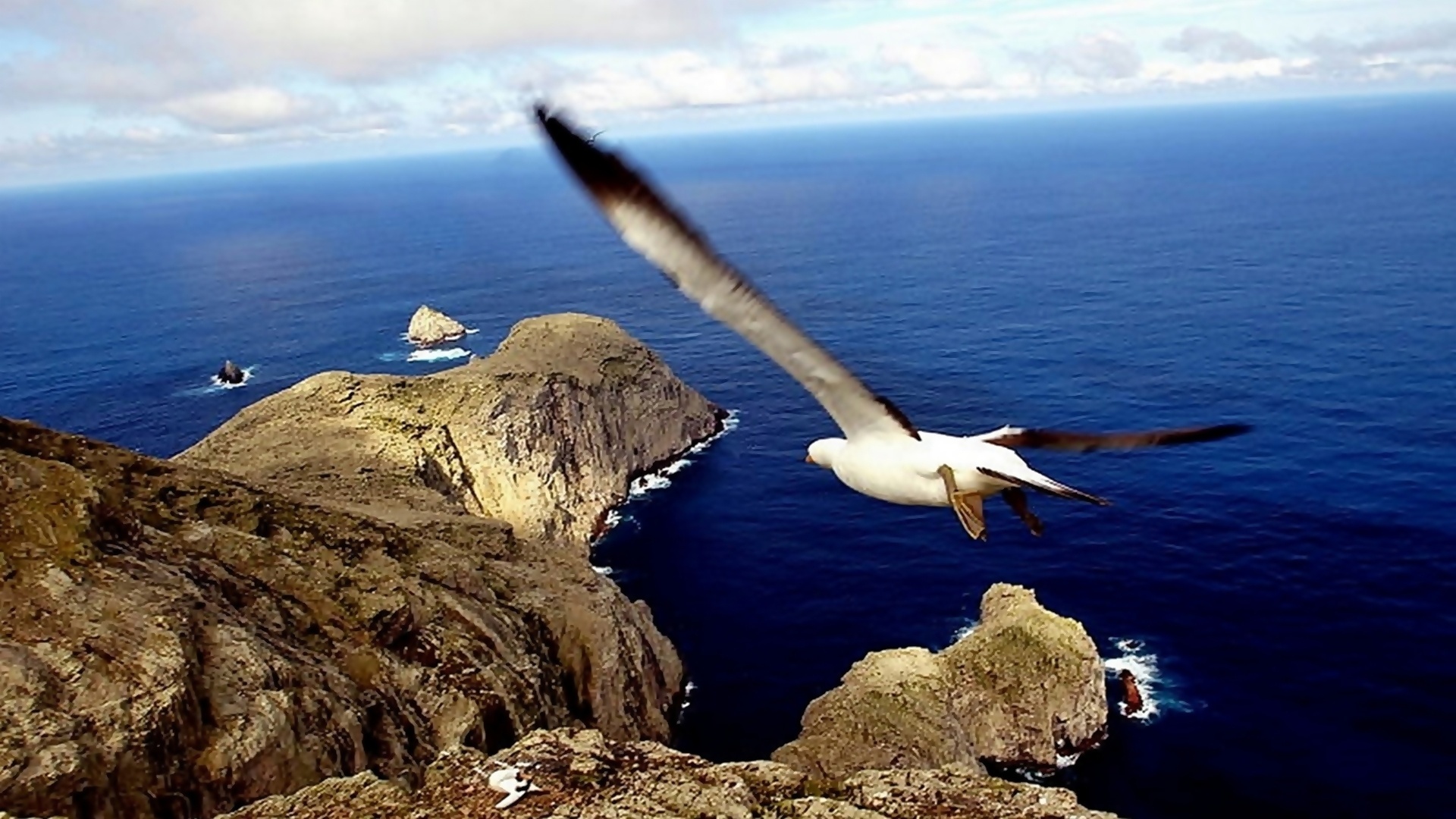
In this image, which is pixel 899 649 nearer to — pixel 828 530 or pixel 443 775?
pixel 828 530

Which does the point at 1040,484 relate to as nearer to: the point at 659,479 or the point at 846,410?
the point at 846,410

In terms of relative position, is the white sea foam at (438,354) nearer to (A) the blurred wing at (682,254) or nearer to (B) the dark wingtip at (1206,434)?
(A) the blurred wing at (682,254)

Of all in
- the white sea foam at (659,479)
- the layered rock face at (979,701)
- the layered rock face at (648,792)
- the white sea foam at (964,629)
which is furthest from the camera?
the white sea foam at (659,479)

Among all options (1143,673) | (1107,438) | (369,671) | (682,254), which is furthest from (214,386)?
(682,254)

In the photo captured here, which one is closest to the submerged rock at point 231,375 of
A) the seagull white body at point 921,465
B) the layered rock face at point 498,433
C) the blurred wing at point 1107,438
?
the layered rock face at point 498,433

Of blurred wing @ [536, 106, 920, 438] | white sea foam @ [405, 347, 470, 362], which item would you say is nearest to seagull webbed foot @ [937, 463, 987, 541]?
blurred wing @ [536, 106, 920, 438]

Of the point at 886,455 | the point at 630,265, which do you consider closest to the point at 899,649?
the point at 886,455
